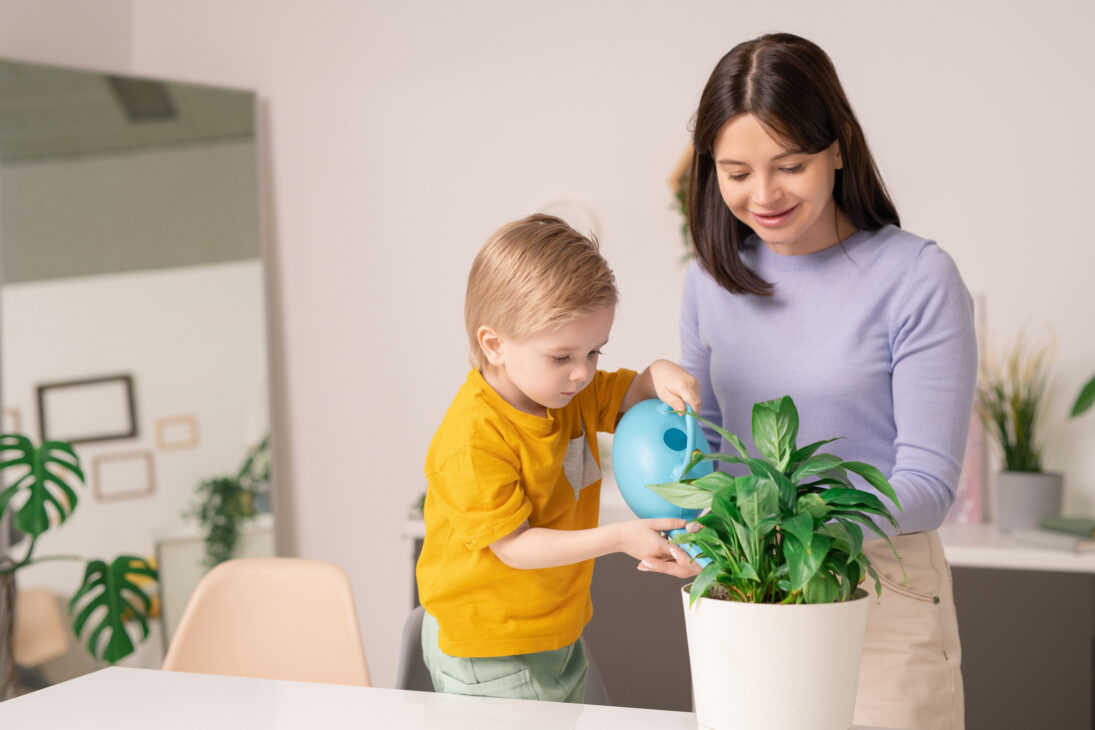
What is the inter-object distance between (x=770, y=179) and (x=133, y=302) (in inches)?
105

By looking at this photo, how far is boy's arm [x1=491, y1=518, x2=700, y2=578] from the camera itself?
3.83 ft

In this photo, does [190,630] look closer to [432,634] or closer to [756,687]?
[432,634]

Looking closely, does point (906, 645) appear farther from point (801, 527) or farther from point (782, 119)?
point (782, 119)

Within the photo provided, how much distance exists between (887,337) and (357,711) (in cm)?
86

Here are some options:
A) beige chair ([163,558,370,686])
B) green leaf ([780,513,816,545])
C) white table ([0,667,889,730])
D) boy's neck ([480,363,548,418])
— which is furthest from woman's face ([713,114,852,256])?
beige chair ([163,558,370,686])

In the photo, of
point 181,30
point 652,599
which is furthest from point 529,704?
point 181,30

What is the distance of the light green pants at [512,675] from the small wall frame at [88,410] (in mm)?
2248

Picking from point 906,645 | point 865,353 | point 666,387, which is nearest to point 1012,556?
point 906,645

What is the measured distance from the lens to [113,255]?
3324mm

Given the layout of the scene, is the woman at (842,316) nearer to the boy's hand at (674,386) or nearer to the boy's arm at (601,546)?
the boy's hand at (674,386)

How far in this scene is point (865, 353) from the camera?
4.46 ft

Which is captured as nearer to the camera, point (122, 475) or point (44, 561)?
point (44, 561)

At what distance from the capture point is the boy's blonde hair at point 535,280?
130cm

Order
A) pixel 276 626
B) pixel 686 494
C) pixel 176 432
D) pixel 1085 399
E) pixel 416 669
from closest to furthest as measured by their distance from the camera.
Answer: pixel 686 494 < pixel 416 669 < pixel 276 626 < pixel 1085 399 < pixel 176 432
